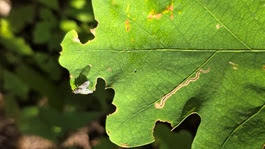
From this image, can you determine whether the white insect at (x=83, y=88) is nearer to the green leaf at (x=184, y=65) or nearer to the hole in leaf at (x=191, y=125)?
the green leaf at (x=184, y=65)

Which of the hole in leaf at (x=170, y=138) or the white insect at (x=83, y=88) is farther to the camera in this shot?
the hole in leaf at (x=170, y=138)

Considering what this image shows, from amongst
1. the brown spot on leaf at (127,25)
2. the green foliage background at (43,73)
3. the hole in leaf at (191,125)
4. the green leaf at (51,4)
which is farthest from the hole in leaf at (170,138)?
the green leaf at (51,4)

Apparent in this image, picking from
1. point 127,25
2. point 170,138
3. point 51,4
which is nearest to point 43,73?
point 51,4

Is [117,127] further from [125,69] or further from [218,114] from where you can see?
[218,114]

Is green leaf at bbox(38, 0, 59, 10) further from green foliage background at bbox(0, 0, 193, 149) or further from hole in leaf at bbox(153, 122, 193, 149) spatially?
hole in leaf at bbox(153, 122, 193, 149)

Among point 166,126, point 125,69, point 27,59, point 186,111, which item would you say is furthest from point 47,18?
point 186,111

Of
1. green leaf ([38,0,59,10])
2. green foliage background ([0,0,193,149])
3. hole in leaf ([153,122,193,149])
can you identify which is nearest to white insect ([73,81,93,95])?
hole in leaf ([153,122,193,149])
